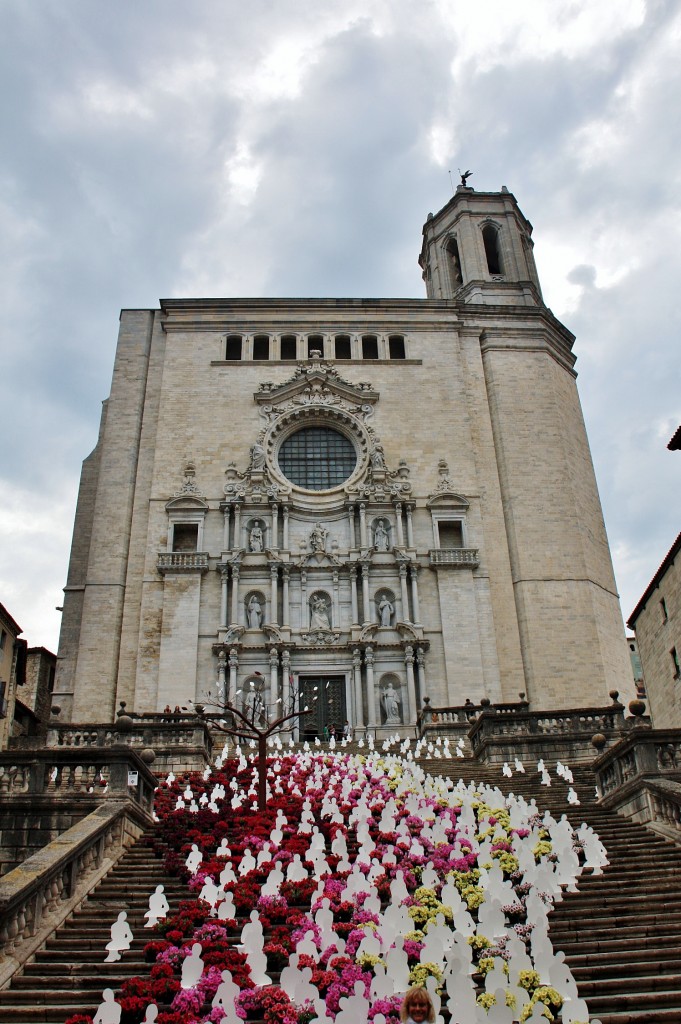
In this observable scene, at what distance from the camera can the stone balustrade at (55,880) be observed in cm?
808

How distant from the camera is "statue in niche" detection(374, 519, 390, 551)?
30656 millimetres

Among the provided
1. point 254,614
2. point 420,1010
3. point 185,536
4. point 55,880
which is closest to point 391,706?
point 254,614

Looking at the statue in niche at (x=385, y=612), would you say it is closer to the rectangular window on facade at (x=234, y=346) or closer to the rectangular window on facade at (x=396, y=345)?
the rectangular window on facade at (x=396, y=345)

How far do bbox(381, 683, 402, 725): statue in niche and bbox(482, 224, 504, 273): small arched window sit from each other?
21600 millimetres

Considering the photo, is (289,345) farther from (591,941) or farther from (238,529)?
(591,941)

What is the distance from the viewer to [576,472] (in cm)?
3359

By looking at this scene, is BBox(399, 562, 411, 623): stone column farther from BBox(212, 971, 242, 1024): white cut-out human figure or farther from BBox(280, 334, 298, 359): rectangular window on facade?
BBox(212, 971, 242, 1024): white cut-out human figure

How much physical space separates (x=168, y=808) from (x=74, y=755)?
1.76m

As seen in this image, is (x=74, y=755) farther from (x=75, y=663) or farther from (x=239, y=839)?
(x=75, y=663)

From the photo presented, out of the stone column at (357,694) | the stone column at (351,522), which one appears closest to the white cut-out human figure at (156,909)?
the stone column at (357,694)

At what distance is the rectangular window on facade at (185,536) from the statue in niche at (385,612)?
22.8ft

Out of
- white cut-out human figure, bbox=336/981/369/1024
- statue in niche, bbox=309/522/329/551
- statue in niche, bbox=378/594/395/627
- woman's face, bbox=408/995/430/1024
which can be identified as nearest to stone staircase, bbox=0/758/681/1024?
white cut-out human figure, bbox=336/981/369/1024

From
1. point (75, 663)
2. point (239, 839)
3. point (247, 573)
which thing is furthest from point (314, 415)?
point (239, 839)

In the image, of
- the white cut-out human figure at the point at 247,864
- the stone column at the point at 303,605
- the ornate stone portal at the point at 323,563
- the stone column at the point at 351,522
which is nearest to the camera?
the white cut-out human figure at the point at 247,864
